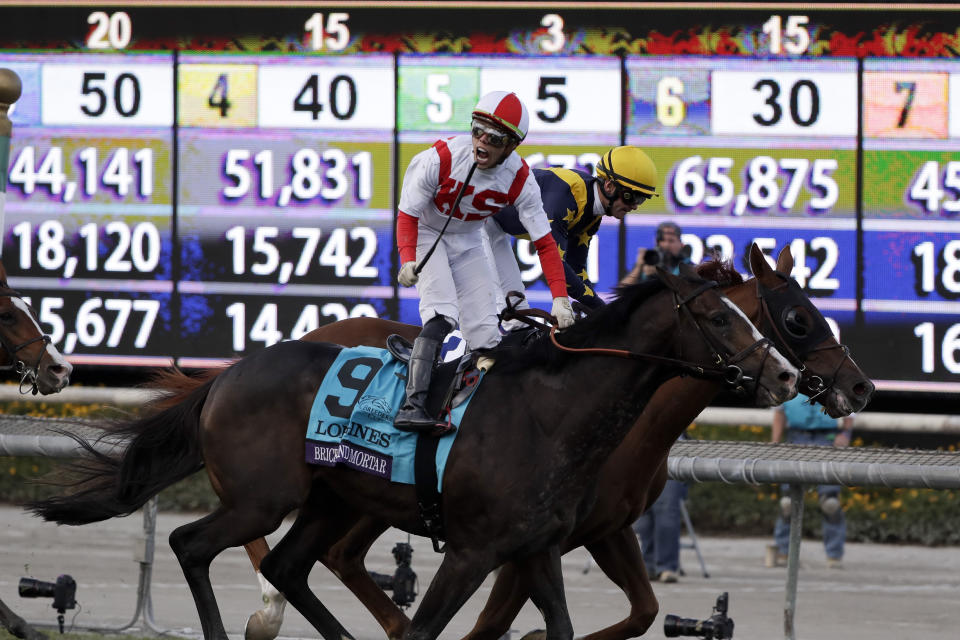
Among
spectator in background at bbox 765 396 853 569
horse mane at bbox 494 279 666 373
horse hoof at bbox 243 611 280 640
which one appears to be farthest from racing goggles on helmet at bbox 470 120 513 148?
spectator in background at bbox 765 396 853 569

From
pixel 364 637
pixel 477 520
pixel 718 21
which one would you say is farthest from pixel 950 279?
pixel 477 520

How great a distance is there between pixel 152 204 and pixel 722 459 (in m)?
4.44

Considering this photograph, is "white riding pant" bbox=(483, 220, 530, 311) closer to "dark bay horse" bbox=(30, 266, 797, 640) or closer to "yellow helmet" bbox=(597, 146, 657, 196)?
"yellow helmet" bbox=(597, 146, 657, 196)

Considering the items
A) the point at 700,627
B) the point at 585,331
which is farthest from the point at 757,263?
the point at 700,627

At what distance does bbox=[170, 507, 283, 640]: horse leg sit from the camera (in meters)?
5.20

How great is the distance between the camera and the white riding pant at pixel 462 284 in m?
5.40

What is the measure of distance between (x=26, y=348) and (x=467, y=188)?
6.42 ft

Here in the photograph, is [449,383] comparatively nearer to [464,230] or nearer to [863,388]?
[464,230]

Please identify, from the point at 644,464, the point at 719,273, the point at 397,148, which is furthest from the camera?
the point at 397,148

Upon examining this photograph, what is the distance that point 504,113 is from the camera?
16.7 feet

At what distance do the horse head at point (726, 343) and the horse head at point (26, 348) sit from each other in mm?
2502

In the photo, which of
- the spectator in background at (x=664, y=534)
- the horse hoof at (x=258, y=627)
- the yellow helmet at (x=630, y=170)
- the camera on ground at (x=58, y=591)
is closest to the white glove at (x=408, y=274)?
the yellow helmet at (x=630, y=170)

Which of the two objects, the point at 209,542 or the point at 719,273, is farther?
the point at 719,273

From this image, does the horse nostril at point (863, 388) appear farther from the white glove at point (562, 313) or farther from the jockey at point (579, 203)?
the jockey at point (579, 203)
